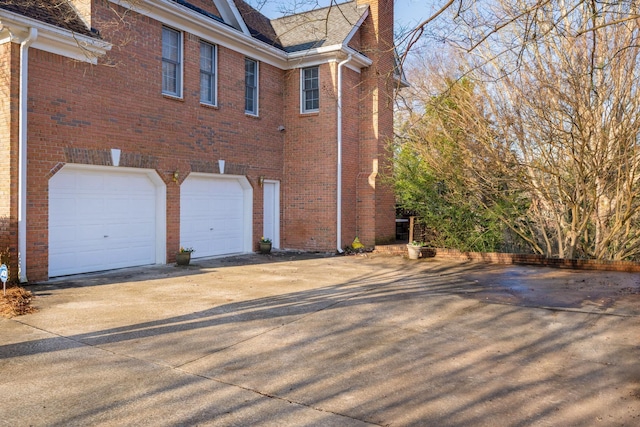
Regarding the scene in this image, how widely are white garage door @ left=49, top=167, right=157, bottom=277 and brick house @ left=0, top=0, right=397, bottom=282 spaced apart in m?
0.03

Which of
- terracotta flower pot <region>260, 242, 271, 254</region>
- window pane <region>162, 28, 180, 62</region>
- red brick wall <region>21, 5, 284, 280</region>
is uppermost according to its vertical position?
window pane <region>162, 28, 180, 62</region>

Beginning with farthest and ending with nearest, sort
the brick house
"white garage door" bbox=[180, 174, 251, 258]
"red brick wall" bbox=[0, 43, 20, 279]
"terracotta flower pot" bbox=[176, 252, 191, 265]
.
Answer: "white garage door" bbox=[180, 174, 251, 258] → "terracotta flower pot" bbox=[176, 252, 191, 265] → the brick house → "red brick wall" bbox=[0, 43, 20, 279]

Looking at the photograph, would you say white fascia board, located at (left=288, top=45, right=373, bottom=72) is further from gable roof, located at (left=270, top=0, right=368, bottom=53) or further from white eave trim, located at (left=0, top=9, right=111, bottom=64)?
white eave trim, located at (left=0, top=9, right=111, bottom=64)

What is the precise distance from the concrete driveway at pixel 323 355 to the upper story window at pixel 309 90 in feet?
25.2

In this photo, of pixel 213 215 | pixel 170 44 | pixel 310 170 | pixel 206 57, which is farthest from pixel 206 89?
pixel 310 170

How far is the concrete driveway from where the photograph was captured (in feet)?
12.7

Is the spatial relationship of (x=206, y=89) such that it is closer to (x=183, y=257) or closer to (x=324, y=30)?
(x=183, y=257)

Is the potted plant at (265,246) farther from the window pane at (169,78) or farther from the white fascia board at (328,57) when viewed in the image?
the white fascia board at (328,57)

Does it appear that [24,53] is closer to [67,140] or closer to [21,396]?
[67,140]

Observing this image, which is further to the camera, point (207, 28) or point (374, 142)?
point (374, 142)

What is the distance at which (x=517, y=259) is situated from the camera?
12.6 meters

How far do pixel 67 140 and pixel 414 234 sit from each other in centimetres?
1036

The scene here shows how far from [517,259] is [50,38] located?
11.5m

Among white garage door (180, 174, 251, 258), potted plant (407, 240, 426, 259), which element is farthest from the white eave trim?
potted plant (407, 240, 426, 259)
